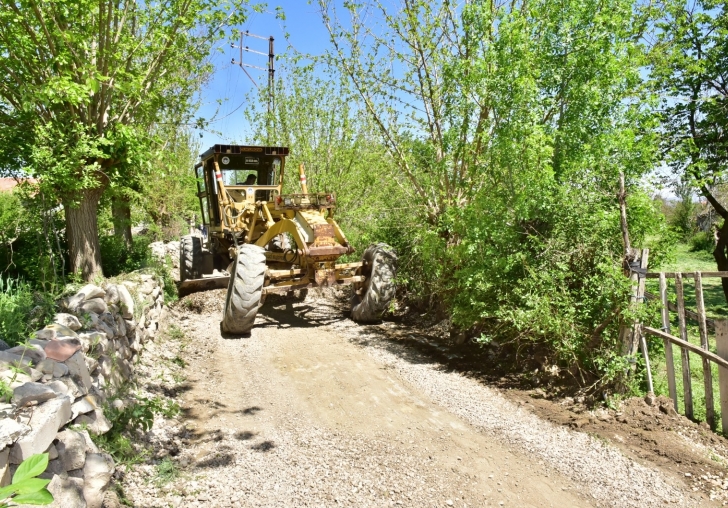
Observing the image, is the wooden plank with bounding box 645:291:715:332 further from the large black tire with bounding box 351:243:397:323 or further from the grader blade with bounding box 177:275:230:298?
the grader blade with bounding box 177:275:230:298

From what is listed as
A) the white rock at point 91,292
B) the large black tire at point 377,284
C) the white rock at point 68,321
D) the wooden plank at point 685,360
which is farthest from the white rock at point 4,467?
the large black tire at point 377,284

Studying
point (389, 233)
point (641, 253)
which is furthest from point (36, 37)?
point (641, 253)

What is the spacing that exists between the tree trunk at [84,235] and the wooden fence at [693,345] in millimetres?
6168

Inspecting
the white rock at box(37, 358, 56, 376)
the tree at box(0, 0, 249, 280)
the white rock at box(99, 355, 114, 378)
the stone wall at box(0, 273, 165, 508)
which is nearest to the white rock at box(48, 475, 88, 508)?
the stone wall at box(0, 273, 165, 508)

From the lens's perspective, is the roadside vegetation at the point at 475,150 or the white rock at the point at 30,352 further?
the roadside vegetation at the point at 475,150

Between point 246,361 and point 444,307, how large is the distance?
3046 mm

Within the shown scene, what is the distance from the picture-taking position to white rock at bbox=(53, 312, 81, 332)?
401 centimetres

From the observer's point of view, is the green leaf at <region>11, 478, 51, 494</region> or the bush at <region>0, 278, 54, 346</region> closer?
the green leaf at <region>11, 478, 51, 494</region>

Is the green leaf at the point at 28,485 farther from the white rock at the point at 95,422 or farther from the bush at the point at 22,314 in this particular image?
the bush at the point at 22,314

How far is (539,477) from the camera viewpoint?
12.1 ft

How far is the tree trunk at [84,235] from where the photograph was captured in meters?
6.28

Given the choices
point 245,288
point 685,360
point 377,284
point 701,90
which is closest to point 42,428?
point 245,288

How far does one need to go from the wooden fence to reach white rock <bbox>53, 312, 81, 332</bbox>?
15.9ft

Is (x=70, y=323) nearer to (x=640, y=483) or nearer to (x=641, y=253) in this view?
(x=640, y=483)
